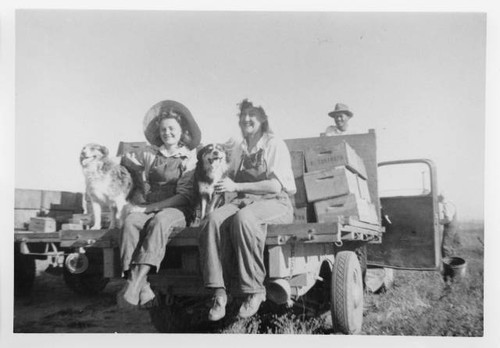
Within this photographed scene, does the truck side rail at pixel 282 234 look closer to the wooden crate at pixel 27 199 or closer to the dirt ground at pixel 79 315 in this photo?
the dirt ground at pixel 79 315

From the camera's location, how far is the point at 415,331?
5.87 metres

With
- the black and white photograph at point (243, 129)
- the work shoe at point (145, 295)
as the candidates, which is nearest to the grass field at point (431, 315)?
the black and white photograph at point (243, 129)

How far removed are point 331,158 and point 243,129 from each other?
3.02ft

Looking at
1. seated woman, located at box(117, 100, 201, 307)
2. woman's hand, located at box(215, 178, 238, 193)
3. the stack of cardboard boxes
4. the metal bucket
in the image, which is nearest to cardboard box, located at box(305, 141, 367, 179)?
the stack of cardboard boxes

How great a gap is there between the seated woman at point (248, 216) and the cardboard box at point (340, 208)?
328 millimetres

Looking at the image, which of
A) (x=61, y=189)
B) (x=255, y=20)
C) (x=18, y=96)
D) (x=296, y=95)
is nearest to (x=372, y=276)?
(x=296, y=95)

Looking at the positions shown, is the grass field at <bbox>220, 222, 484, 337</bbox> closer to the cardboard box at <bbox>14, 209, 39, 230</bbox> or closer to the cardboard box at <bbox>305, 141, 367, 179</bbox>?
the cardboard box at <bbox>305, 141, 367, 179</bbox>

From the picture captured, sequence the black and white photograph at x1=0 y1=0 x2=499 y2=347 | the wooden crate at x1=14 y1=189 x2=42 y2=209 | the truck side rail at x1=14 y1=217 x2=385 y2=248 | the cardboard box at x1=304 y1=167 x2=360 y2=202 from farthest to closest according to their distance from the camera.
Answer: the wooden crate at x1=14 y1=189 x2=42 y2=209 < the black and white photograph at x1=0 y1=0 x2=499 y2=347 < the cardboard box at x1=304 y1=167 x2=360 y2=202 < the truck side rail at x1=14 y1=217 x2=385 y2=248

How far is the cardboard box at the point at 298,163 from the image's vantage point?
5.69 m

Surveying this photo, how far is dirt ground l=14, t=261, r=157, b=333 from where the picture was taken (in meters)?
5.95

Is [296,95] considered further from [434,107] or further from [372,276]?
[372,276]

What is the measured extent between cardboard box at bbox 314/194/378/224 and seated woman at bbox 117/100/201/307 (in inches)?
48.8

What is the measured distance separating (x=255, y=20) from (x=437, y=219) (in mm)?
2930

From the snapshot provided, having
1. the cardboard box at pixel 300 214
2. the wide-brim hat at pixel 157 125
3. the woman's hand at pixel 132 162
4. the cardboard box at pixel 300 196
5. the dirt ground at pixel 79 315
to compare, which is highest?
the wide-brim hat at pixel 157 125
